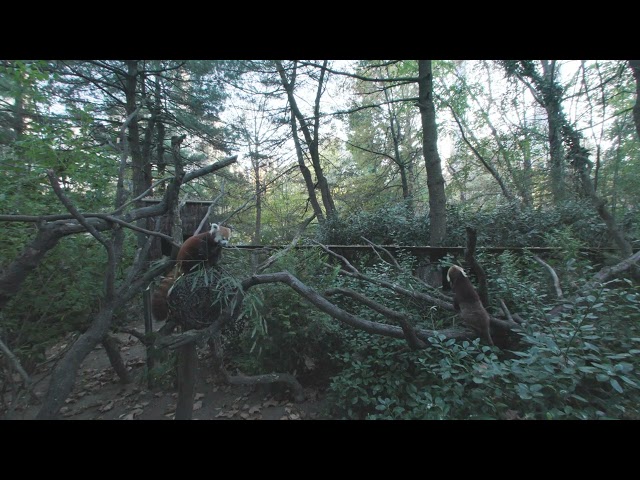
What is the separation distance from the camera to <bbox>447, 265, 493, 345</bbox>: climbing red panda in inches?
94.2

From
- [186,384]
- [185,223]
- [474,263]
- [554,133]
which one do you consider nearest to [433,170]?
[474,263]

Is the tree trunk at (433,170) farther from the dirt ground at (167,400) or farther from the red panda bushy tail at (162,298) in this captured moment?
the red panda bushy tail at (162,298)

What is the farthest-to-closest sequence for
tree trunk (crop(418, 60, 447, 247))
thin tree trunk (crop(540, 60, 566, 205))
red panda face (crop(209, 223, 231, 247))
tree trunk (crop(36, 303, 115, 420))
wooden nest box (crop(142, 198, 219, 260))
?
thin tree trunk (crop(540, 60, 566, 205)) < tree trunk (crop(418, 60, 447, 247)) < wooden nest box (crop(142, 198, 219, 260)) < red panda face (crop(209, 223, 231, 247)) < tree trunk (crop(36, 303, 115, 420))

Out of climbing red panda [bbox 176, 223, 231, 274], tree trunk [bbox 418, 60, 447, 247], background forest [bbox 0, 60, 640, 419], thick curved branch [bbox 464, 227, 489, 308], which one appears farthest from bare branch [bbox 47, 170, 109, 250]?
tree trunk [bbox 418, 60, 447, 247]

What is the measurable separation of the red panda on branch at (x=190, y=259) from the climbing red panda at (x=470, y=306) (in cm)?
235

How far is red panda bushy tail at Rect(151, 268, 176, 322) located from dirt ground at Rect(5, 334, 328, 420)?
135 centimetres

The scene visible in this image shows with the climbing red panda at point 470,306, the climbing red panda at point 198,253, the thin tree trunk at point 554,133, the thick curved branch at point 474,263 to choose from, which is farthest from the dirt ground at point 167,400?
the thin tree trunk at point 554,133

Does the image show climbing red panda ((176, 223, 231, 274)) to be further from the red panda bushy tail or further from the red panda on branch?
the red panda bushy tail

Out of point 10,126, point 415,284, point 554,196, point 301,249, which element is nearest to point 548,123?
point 554,196

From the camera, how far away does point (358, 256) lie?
500 centimetres

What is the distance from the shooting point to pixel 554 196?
5.79 meters

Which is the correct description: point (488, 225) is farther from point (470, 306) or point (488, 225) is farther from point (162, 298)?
point (162, 298)

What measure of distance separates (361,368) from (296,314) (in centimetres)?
96

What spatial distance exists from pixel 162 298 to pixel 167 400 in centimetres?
181
